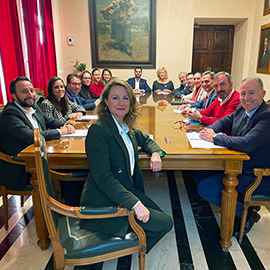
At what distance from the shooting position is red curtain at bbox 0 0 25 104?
10.5ft

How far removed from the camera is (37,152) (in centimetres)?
109

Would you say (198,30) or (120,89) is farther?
(198,30)

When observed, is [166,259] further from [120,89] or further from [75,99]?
[75,99]

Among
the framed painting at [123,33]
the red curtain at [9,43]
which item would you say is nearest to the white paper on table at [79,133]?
the red curtain at [9,43]

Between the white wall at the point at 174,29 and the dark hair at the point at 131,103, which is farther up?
the white wall at the point at 174,29

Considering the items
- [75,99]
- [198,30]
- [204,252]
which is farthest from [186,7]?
[204,252]

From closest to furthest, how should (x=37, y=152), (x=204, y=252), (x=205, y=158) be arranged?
1. (x=37, y=152)
2. (x=205, y=158)
3. (x=204, y=252)

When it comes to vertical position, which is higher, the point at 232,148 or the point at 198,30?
the point at 198,30

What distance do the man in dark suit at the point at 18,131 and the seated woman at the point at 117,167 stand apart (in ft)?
2.11

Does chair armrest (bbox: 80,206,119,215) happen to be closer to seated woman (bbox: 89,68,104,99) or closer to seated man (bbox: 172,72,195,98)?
seated woman (bbox: 89,68,104,99)

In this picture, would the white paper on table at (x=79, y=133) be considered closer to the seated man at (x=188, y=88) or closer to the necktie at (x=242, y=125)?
the necktie at (x=242, y=125)

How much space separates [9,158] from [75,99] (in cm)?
176

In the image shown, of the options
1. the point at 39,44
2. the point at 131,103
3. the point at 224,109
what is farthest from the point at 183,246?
A: the point at 39,44

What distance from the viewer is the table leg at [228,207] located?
1647mm
